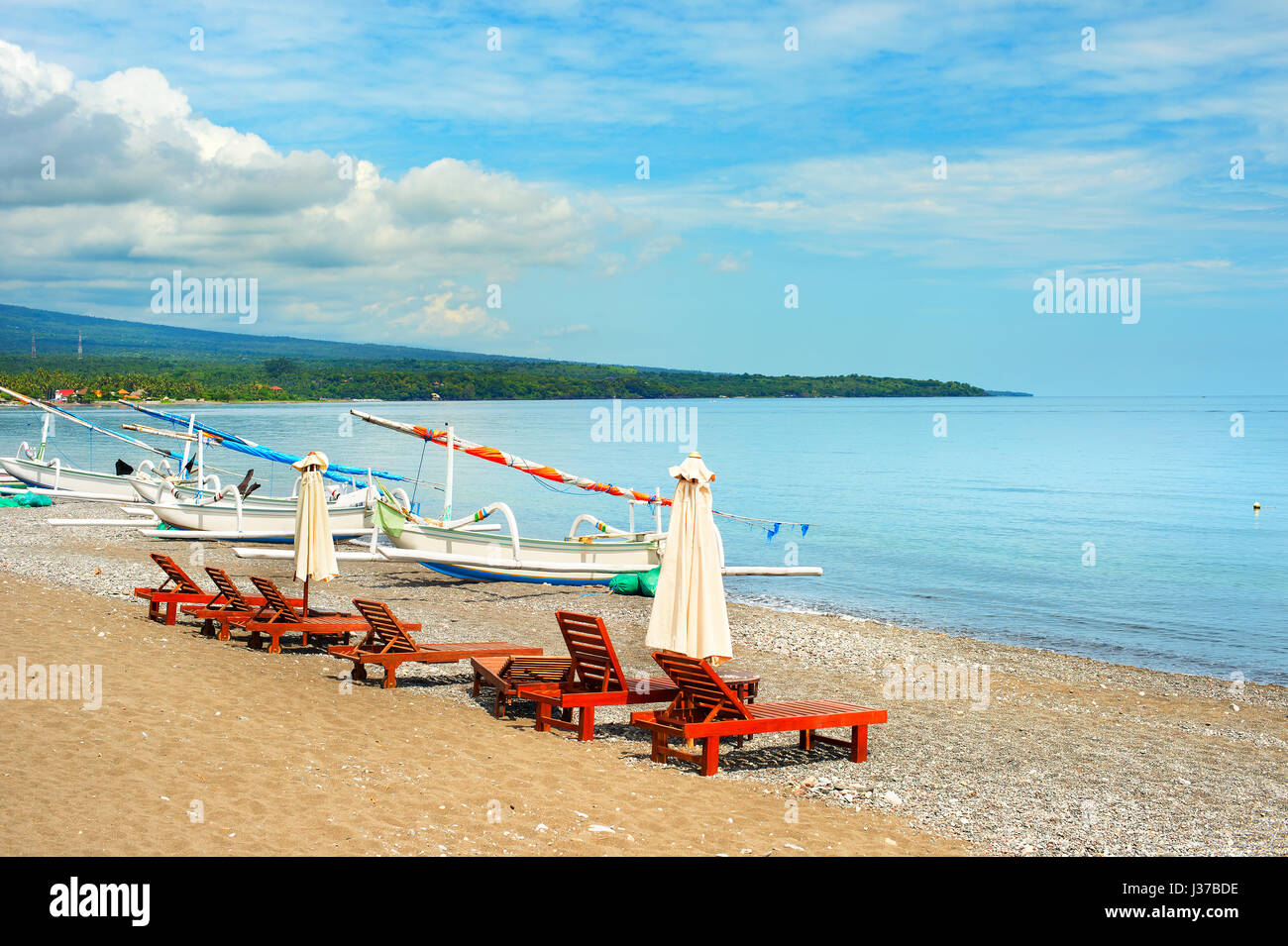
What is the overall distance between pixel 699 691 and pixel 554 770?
4.48ft

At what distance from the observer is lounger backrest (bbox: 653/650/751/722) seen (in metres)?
8.47

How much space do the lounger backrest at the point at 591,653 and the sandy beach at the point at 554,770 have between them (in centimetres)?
51

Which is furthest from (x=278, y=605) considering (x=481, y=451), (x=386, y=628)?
(x=481, y=451)

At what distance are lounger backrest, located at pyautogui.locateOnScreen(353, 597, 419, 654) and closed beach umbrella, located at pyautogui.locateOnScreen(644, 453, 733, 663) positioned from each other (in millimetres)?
3486

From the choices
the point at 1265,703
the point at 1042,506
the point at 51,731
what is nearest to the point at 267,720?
the point at 51,731
